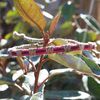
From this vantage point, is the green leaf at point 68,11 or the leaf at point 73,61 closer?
the leaf at point 73,61

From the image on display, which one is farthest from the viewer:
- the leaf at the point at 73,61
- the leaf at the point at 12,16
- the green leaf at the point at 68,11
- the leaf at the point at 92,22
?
the leaf at the point at 12,16

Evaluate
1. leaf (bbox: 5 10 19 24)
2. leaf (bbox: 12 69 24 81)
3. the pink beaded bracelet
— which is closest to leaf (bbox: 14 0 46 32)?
the pink beaded bracelet

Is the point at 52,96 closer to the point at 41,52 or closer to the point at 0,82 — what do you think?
the point at 0,82

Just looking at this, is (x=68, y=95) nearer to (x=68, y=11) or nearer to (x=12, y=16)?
(x=68, y=11)

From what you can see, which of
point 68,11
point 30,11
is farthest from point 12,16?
point 30,11

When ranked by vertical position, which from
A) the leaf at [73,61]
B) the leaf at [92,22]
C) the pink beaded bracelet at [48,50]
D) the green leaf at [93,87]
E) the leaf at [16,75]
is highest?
the pink beaded bracelet at [48,50]

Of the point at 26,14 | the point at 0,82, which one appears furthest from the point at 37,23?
the point at 0,82

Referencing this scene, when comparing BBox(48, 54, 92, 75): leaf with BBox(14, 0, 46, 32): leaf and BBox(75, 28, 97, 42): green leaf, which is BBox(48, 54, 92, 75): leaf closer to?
BBox(14, 0, 46, 32): leaf

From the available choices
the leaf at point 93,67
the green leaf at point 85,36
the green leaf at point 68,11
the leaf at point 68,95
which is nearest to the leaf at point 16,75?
the leaf at point 68,95

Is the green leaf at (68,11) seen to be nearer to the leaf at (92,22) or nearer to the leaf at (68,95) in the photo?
the leaf at (92,22)
